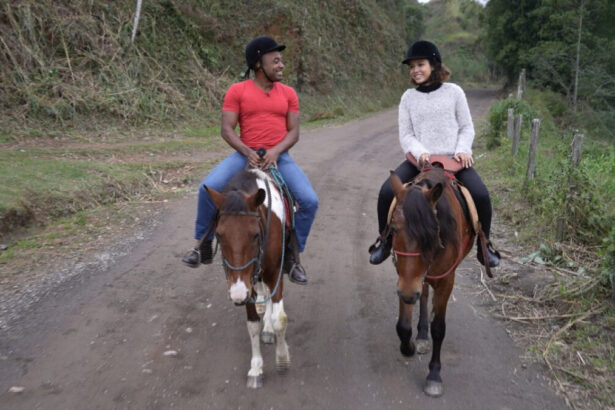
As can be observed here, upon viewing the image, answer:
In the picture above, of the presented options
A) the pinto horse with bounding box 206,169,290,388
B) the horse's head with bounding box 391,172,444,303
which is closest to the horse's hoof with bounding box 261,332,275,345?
the pinto horse with bounding box 206,169,290,388

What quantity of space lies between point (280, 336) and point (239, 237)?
1.13 metres

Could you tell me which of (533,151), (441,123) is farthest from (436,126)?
(533,151)

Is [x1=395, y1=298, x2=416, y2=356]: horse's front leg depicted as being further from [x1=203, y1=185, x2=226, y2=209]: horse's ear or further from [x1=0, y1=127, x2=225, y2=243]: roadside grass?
[x1=0, y1=127, x2=225, y2=243]: roadside grass

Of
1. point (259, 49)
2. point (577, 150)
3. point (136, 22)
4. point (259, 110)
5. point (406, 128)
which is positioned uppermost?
point (136, 22)

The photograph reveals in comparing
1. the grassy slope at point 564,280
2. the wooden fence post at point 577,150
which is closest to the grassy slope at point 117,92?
the grassy slope at point 564,280

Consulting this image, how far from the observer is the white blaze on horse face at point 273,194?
12.0 feet

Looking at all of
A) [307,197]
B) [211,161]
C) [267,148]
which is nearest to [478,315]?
[307,197]

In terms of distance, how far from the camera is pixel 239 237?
2.95m

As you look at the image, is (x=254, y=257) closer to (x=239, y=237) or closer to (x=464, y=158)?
(x=239, y=237)

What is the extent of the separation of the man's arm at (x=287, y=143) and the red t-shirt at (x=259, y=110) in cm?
5

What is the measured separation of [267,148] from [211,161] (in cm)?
695

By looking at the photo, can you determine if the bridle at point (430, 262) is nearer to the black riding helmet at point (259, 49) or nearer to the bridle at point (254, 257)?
the bridle at point (254, 257)

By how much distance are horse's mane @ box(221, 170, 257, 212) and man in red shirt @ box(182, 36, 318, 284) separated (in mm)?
488

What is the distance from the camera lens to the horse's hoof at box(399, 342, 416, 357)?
3.77m
